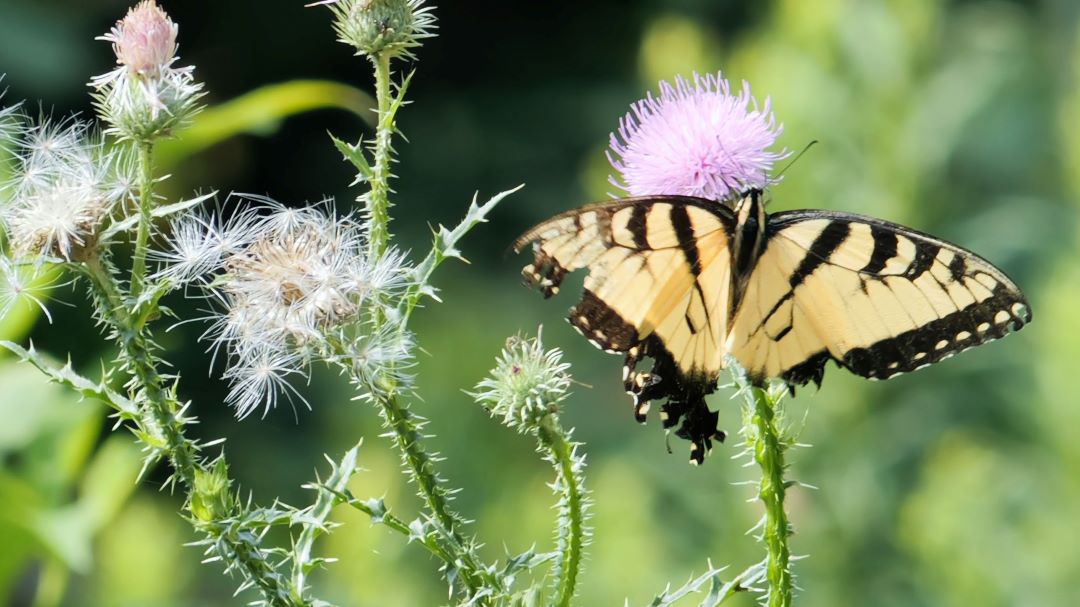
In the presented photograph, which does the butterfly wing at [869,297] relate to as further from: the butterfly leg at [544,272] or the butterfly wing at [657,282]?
the butterfly leg at [544,272]

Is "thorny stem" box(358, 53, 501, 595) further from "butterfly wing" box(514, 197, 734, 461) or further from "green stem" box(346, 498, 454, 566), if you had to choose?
"butterfly wing" box(514, 197, 734, 461)

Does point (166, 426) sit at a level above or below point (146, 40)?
below

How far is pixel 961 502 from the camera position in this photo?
183 inches

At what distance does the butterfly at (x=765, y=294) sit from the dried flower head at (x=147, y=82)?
0.57m

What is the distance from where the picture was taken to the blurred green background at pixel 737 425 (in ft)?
13.8

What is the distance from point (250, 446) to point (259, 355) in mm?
6067

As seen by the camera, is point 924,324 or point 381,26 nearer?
point 381,26

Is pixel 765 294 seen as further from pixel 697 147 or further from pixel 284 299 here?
pixel 284 299

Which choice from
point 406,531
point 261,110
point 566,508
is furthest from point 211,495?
point 261,110

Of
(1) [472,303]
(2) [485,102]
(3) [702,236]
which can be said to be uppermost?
(2) [485,102]

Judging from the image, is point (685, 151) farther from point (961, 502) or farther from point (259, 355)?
point (961, 502)

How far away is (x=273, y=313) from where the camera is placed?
1661 millimetres

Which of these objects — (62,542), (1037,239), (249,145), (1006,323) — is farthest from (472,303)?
(1006,323)

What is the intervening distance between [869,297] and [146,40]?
1188 millimetres
